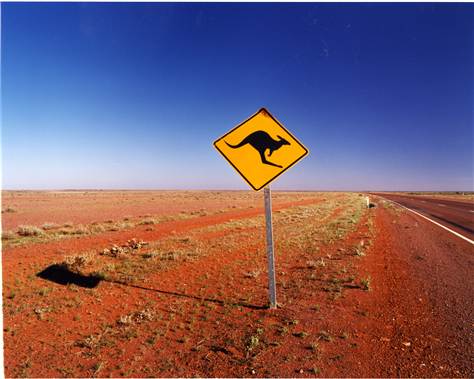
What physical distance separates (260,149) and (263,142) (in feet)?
0.39

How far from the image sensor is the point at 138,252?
9.13 m

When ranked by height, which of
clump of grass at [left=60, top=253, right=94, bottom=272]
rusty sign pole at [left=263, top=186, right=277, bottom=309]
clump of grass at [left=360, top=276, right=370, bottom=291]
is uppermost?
rusty sign pole at [left=263, top=186, right=277, bottom=309]

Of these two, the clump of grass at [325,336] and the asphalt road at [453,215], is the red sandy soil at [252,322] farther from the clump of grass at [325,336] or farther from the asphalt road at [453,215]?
the asphalt road at [453,215]

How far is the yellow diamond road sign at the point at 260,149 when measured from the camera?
4199 mm

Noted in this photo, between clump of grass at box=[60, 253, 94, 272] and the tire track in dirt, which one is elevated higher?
clump of grass at box=[60, 253, 94, 272]

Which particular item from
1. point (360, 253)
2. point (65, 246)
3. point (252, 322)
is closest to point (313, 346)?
point (252, 322)

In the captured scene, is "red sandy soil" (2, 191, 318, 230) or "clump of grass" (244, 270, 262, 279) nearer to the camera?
"clump of grass" (244, 270, 262, 279)

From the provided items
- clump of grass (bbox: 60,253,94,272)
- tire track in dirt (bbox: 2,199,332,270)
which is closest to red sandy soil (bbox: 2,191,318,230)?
tire track in dirt (bbox: 2,199,332,270)

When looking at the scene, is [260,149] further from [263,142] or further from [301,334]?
[301,334]

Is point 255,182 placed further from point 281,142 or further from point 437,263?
point 437,263

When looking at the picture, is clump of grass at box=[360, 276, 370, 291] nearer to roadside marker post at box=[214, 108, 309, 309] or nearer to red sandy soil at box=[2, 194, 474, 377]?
red sandy soil at box=[2, 194, 474, 377]

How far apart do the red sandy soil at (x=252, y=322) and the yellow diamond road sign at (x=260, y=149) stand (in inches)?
87.4

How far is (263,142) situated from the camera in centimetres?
423

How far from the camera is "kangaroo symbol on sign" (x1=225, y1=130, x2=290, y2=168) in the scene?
421cm
